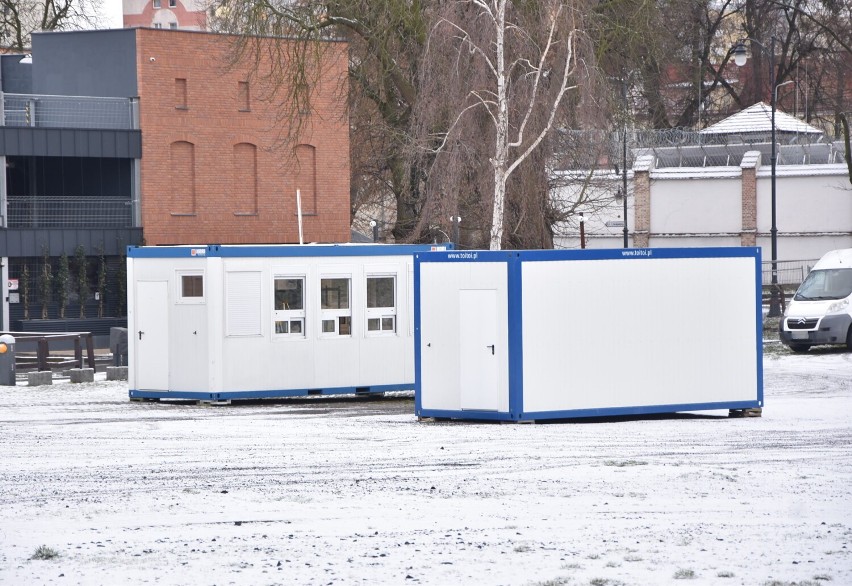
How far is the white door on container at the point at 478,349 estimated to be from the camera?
60.4 ft

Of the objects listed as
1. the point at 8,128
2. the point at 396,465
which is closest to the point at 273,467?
the point at 396,465

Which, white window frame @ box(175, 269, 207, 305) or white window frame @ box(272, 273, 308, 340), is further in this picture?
white window frame @ box(272, 273, 308, 340)

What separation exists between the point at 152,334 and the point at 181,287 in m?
0.97

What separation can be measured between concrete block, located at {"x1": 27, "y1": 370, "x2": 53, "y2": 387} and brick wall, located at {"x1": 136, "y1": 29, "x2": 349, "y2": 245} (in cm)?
Result: 1805

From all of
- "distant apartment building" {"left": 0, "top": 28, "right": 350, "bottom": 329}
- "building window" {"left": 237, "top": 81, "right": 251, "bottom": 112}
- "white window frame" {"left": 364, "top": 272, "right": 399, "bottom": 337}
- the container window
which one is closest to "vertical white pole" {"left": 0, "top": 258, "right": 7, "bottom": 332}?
"distant apartment building" {"left": 0, "top": 28, "right": 350, "bottom": 329}

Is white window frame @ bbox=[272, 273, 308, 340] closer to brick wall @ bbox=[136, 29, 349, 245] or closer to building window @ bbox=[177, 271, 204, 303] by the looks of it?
building window @ bbox=[177, 271, 204, 303]

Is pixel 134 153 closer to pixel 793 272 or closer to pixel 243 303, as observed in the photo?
pixel 243 303

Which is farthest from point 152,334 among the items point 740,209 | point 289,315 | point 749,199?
point 740,209

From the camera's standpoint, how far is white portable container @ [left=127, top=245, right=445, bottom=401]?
874 inches

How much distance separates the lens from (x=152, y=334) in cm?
2255

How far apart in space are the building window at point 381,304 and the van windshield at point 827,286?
42.3 feet

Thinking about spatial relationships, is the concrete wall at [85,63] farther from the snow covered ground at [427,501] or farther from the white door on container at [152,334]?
the snow covered ground at [427,501]

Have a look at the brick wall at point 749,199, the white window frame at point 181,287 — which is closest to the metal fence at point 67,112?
the white window frame at point 181,287

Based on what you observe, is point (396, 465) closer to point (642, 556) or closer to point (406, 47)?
point (642, 556)
